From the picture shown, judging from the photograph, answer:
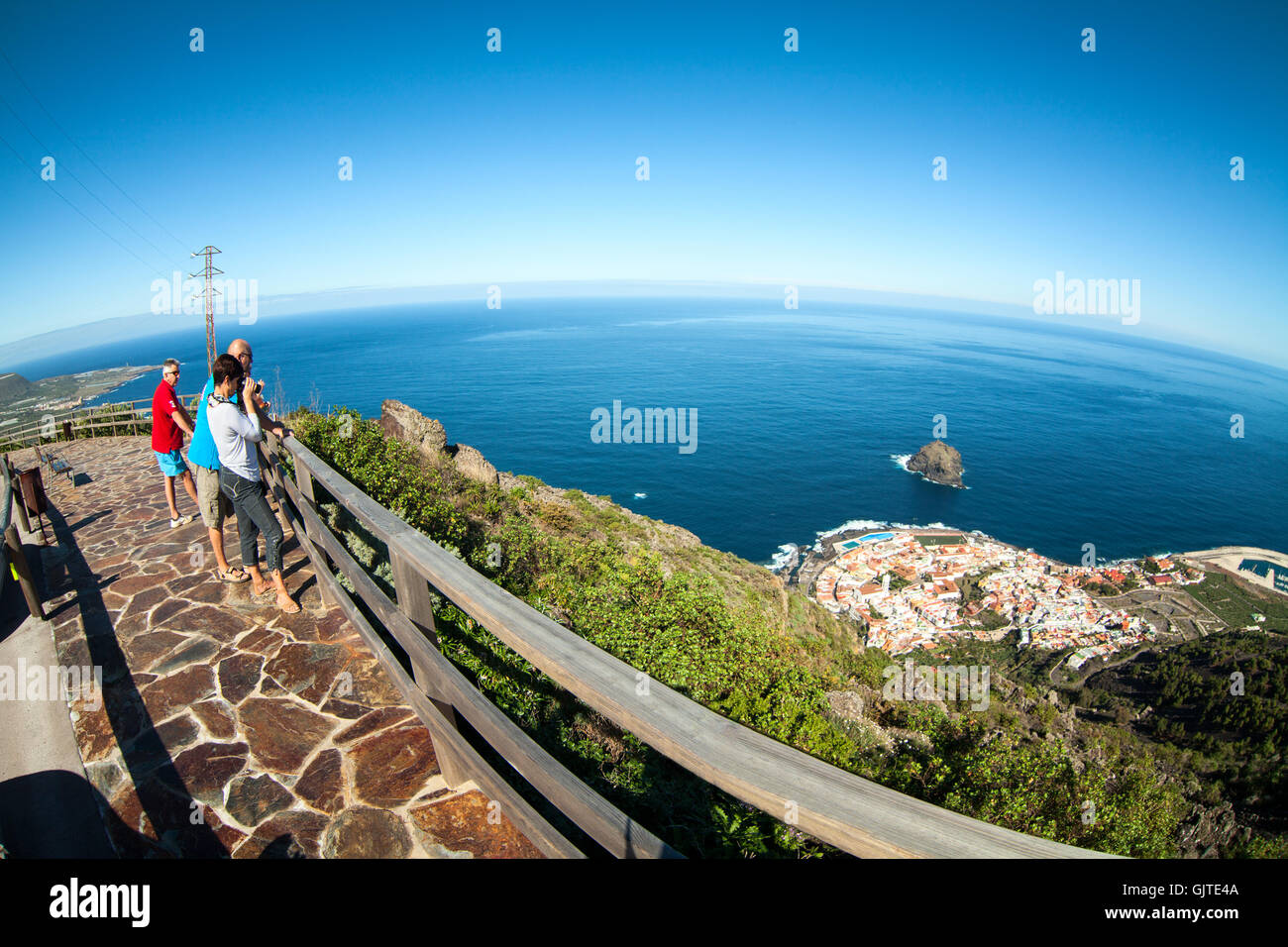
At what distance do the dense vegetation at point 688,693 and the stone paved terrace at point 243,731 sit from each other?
0.89 metres

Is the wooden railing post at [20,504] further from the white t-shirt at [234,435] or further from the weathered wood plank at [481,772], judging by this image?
the weathered wood plank at [481,772]

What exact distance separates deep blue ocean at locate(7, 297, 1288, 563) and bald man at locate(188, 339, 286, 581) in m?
12.2

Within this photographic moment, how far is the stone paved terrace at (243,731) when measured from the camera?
275 cm

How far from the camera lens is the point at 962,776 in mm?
6801

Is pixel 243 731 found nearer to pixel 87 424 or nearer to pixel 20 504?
pixel 20 504

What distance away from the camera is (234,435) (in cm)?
474

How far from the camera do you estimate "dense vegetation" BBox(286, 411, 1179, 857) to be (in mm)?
4090

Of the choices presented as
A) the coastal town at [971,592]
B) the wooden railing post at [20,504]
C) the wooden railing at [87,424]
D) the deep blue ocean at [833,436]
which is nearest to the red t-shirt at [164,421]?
the wooden railing post at [20,504]

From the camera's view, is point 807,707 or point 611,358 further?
point 611,358

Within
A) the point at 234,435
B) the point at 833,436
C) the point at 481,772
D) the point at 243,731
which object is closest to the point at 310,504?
the point at 234,435

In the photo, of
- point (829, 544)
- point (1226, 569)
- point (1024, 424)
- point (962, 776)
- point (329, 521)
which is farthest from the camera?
point (1024, 424)
